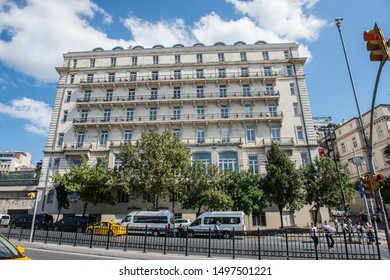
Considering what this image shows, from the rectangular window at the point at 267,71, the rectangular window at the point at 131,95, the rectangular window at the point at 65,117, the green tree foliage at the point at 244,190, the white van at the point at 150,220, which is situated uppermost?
the rectangular window at the point at 267,71

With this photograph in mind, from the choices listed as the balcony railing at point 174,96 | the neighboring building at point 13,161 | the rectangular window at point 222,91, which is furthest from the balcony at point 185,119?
the neighboring building at point 13,161

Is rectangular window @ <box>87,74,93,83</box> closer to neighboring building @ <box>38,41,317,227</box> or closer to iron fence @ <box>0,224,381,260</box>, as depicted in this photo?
neighboring building @ <box>38,41,317,227</box>

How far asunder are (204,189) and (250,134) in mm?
11354

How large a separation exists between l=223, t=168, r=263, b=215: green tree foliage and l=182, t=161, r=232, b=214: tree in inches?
31.2

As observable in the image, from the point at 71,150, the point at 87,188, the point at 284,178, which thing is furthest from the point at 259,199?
the point at 71,150

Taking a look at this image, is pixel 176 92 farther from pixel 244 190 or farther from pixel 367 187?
pixel 367 187

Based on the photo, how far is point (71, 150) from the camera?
31891mm

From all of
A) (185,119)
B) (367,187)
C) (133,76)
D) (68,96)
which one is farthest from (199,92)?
(367,187)

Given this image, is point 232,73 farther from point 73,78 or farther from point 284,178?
point 73,78

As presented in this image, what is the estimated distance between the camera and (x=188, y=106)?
112 feet

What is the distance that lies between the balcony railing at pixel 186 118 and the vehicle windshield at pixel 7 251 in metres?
27.8

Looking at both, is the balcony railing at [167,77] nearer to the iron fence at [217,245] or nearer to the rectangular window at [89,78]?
the rectangular window at [89,78]

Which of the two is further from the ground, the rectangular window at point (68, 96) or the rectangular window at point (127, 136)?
the rectangular window at point (68, 96)

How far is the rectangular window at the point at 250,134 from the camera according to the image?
31978mm
